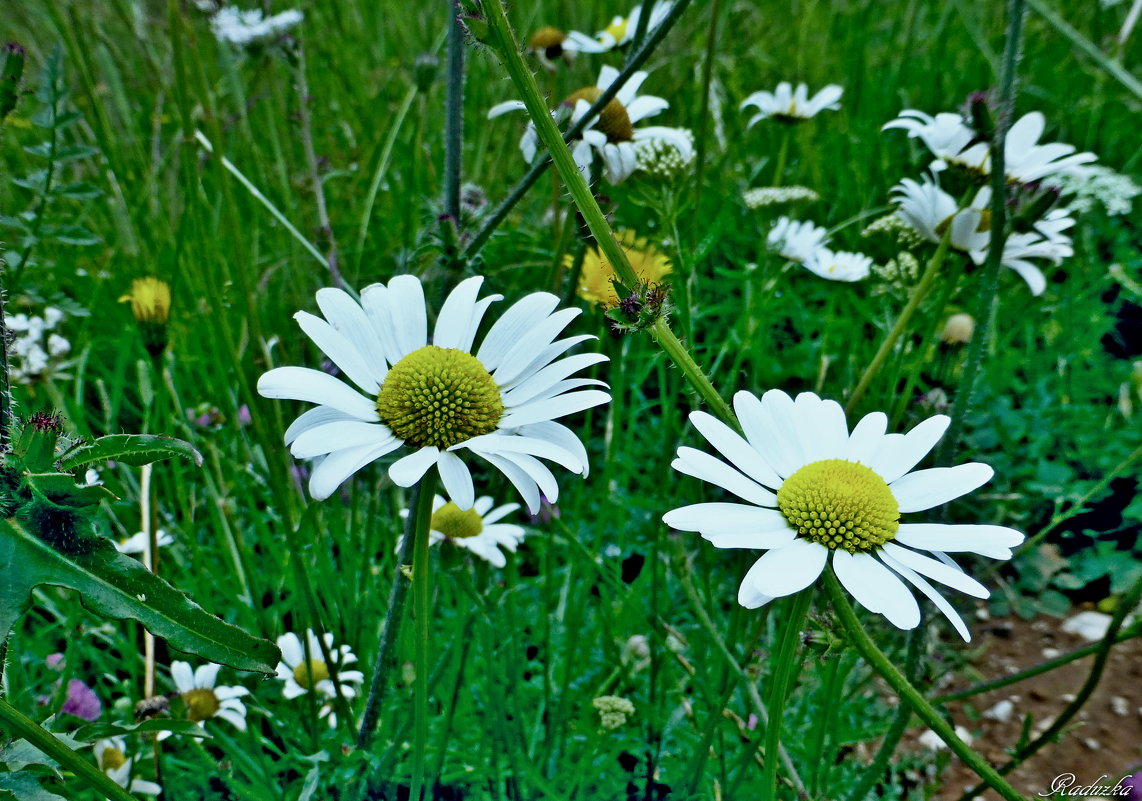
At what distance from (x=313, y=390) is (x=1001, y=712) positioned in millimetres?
1241

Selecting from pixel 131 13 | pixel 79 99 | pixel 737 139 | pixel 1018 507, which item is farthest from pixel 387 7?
pixel 1018 507

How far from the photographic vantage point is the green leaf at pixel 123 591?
58 centimetres

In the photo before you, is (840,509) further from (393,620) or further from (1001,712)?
(1001,712)

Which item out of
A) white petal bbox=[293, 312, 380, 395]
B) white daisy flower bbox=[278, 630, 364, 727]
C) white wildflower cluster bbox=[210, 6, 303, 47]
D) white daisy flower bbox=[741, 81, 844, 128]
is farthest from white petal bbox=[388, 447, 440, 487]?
white daisy flower bbox=[741, 81, 844, 128]

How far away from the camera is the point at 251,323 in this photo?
99cm

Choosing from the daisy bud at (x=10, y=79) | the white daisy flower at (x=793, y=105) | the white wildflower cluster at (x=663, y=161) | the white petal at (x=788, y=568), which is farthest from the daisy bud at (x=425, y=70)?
the white petal at (x=788, y=568)

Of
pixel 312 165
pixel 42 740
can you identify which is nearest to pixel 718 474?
pixel 42 740

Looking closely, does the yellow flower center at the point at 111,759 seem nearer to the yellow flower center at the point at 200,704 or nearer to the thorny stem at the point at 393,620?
the yellow flower center at the point at 200,704

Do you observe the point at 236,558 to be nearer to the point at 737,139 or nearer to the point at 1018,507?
the point at 1018,507

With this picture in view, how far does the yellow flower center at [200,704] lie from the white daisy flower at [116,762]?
8 centimetres

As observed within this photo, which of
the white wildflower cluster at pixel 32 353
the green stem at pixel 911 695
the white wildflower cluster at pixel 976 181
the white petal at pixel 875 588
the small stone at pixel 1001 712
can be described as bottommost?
the green stem at pixel 911 695

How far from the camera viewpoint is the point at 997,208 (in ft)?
2.89

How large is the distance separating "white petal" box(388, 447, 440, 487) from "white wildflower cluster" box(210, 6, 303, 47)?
45.5 inches

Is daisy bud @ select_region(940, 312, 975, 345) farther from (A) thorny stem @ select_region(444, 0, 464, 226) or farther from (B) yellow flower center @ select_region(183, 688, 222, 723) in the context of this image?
(B) yellow flower center @ select_region(183, 688, 222, 723)
